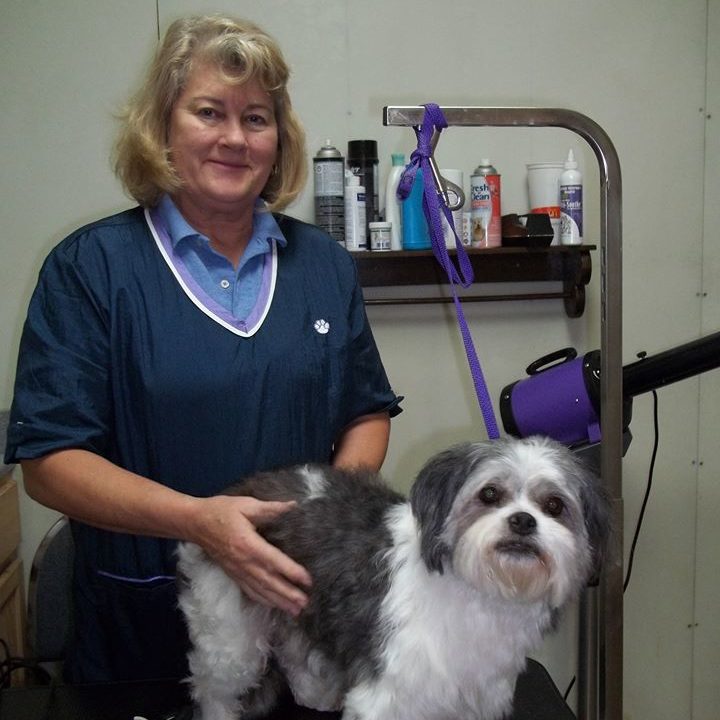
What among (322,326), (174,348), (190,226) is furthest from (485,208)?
(174,348)

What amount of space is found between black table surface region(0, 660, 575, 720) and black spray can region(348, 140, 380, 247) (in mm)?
1270

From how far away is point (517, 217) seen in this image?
91.7 inches

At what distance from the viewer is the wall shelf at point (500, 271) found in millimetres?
2336

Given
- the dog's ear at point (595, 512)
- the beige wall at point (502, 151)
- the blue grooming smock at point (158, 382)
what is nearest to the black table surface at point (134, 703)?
the blue grooming smock at point (158, 382)

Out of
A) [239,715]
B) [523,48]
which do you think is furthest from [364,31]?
[239,715]

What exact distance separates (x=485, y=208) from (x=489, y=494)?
1.36 m

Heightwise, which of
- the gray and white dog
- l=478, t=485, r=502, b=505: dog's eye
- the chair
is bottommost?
the chair

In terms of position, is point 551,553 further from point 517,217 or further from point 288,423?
point 517,217

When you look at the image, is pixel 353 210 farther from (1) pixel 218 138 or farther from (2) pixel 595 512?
(2) pixel 595 512

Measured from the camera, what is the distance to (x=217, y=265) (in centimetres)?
144

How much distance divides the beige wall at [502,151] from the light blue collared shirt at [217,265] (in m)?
0.95

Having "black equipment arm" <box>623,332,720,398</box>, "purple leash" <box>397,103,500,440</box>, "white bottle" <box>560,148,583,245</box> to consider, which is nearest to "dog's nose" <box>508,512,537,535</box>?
"purple leash" <box>397,103,500,440</box>

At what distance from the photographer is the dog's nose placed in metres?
1.05

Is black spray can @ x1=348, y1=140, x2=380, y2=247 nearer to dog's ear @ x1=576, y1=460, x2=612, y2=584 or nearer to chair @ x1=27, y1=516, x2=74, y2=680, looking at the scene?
chair @ x1=27, y1=516, x2=74, y2=680
